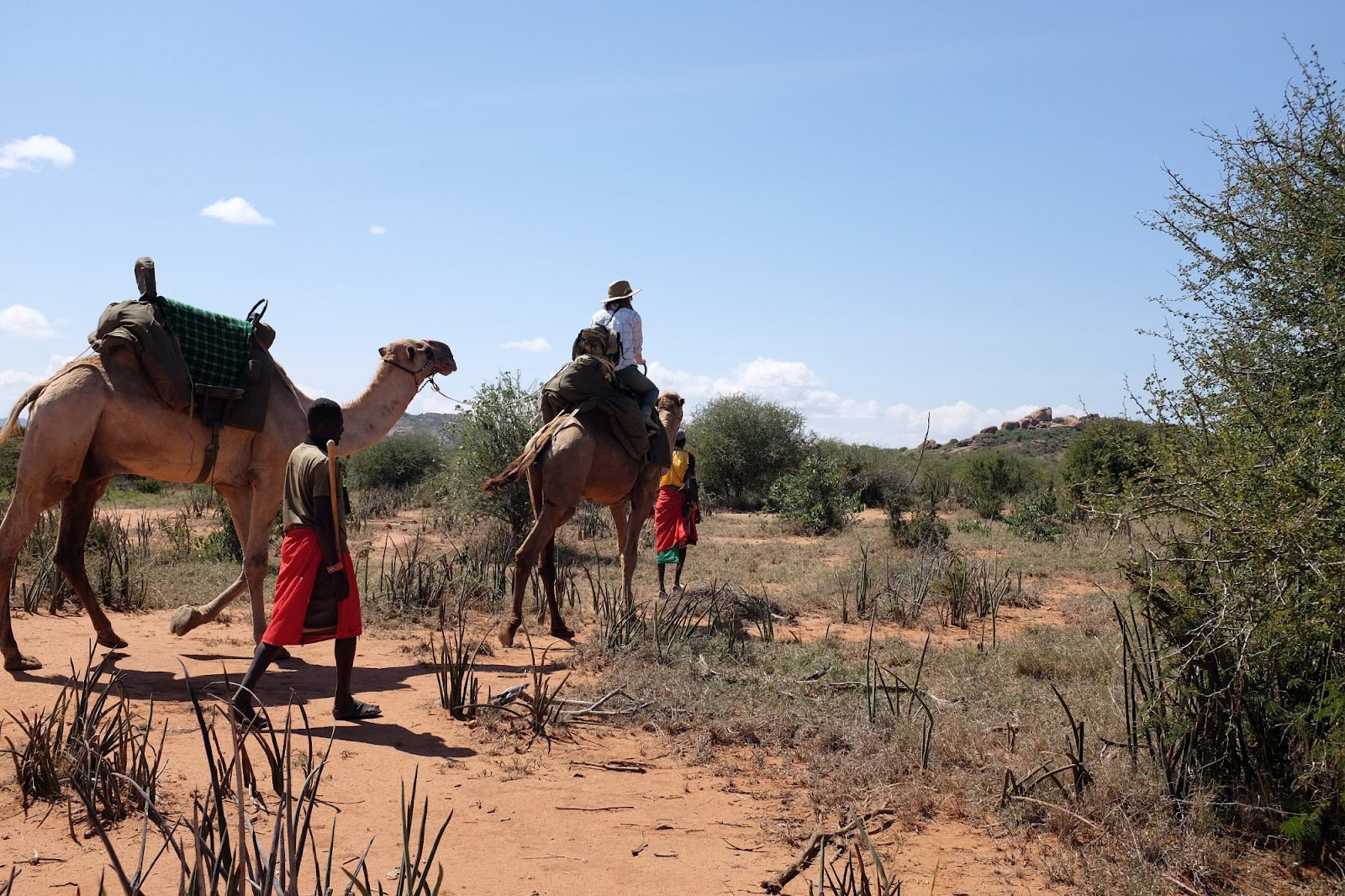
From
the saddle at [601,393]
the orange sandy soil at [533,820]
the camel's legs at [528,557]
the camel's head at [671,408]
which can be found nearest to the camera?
the orange sandy soil at [533,820]

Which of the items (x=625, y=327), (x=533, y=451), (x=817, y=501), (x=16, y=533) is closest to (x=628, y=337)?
(x=625, y=327)

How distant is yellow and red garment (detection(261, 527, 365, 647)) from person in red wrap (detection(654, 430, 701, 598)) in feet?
17.8

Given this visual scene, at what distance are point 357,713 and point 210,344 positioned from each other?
10.1 ft

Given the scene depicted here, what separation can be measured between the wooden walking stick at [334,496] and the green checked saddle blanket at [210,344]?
2.19m

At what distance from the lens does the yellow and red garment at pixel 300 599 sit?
16.9 ft

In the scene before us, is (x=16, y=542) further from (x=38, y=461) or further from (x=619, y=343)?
(x=619, y=343)

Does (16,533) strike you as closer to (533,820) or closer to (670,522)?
(533,820)

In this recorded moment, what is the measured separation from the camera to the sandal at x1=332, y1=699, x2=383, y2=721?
5.58 m

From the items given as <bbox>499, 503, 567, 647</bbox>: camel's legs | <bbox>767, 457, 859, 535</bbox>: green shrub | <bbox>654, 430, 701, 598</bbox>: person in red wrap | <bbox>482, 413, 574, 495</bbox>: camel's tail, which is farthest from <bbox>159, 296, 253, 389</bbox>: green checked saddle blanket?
<bbox>767, 457, 859, 535</bbox>: green shrub

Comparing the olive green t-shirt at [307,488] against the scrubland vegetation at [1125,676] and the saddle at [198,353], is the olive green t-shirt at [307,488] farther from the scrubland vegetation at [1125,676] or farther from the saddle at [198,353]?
the saddle at [198,353]

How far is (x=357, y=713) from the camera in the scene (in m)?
5.62

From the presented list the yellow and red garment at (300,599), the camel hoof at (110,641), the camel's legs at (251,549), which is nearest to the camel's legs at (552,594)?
the camel's legs at (251,549)

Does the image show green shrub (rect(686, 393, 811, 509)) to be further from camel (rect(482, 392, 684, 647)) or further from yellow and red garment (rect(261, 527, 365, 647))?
yellow and red garment (rect(261, 527, 365, 647))

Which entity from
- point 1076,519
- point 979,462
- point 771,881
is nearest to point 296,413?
point 771,881
